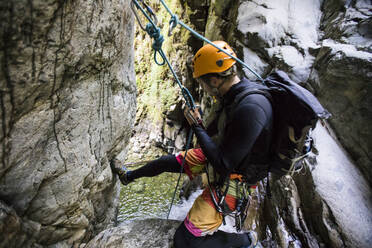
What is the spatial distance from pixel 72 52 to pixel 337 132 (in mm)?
4694

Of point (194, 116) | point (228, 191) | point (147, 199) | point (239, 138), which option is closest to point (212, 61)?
point (194, 116)

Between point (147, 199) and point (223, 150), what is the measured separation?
4.03 metres

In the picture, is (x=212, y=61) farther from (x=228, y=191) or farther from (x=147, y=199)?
(x=147, y=199)

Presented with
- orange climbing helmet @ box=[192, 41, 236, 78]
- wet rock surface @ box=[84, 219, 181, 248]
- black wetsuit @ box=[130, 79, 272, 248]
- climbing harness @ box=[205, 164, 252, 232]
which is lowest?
wet rock surface @ box=[84, 219, 181, 248]

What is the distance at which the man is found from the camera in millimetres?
1621

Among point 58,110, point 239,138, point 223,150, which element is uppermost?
point 58,110

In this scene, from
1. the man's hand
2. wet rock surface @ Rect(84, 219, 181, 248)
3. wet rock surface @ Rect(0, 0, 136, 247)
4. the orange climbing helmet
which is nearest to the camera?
wet rock surface @ Rect(0, 0, 136, 247)

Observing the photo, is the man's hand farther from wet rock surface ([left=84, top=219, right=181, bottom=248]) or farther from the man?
wet rock surface ([left=84, top=219, right=181, bottom=248])

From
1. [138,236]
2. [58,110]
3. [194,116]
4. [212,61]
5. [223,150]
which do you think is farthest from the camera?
[138,236]

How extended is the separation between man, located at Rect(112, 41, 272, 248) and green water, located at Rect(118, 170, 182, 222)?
2.33 metres

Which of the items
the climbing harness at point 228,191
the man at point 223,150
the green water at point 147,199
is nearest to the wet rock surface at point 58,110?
the man at point 223,150

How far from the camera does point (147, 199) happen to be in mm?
5008

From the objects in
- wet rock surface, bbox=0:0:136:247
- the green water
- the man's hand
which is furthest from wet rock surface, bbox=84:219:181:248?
the green water

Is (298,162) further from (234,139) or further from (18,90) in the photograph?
(18,90)
